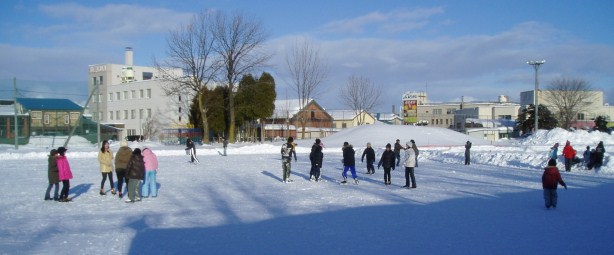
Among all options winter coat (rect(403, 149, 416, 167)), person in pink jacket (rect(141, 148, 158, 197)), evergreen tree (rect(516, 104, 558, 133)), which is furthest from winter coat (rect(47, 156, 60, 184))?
→ evergreen tree (rect(516, 104, 558, 133))

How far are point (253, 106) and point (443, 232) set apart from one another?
160ft

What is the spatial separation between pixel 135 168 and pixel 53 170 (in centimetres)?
207

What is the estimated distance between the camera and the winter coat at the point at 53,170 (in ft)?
42.4

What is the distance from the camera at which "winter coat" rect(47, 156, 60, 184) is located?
12930 mm

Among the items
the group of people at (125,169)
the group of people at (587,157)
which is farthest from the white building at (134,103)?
the group of people at (125,169)

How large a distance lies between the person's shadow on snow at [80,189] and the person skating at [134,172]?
2.27m

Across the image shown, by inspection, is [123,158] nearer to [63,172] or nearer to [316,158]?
[63,172]

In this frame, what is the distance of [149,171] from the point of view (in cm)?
1404

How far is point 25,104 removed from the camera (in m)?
45.8

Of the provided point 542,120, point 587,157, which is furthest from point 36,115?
point 542,120

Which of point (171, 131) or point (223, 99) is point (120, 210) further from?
point (171, 131)

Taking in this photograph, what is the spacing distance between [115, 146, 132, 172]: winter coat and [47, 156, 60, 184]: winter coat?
1440 mm

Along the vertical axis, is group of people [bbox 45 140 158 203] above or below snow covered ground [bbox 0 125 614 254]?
above

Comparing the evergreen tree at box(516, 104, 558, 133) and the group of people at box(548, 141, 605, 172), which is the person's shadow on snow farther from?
the evergreen tree at box(516, 104, 558, 133)
